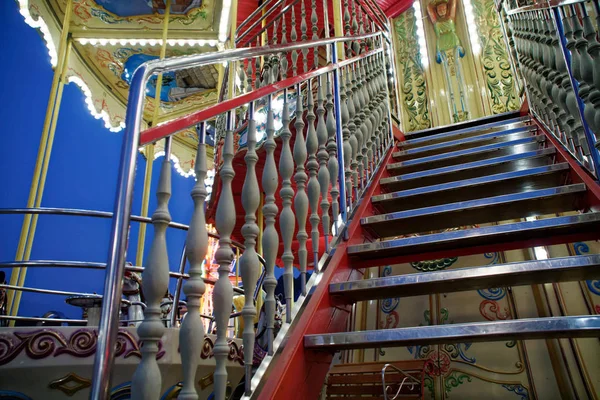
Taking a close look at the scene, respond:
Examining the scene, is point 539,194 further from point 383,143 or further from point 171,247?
point 171,247

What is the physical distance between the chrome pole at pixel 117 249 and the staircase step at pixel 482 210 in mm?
1193

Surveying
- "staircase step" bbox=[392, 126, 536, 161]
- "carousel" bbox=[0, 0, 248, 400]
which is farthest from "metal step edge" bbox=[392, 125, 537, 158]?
"carousel" bbox=[0, 0, 248, 400]

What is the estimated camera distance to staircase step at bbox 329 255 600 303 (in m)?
1.22

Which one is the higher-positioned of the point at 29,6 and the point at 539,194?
the point at 29,6

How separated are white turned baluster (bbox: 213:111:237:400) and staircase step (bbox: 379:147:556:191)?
1.54 metres

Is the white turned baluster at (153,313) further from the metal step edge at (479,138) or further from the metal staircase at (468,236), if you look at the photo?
the metal step edge at (479,138)

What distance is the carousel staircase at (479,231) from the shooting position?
115cm

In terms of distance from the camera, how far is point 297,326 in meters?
1.27

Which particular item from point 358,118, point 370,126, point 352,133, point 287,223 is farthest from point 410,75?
point 287,223

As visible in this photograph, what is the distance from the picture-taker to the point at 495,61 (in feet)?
16.2

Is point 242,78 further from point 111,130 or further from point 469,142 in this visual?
point 111,130

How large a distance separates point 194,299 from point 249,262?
22 cm

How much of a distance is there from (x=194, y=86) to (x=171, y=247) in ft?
9.51

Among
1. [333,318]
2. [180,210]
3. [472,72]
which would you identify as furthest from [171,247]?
[333,318]
